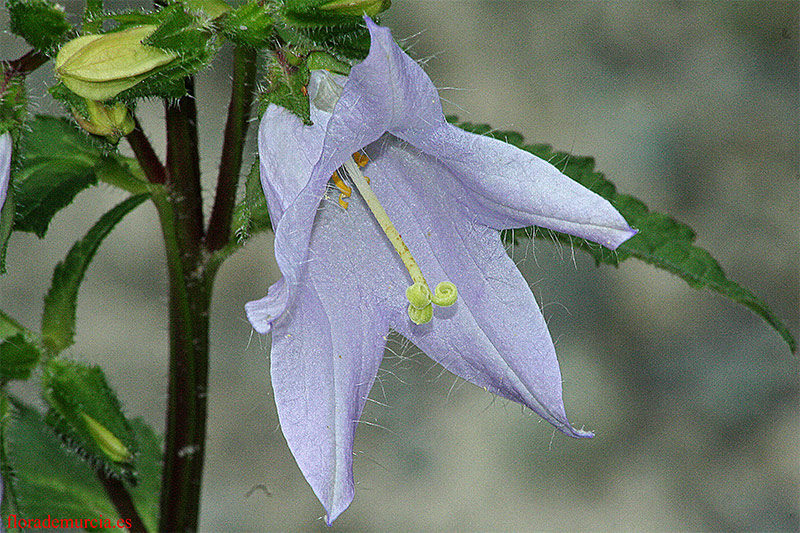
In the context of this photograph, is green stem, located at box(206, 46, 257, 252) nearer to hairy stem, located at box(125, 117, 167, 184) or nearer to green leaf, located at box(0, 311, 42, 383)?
hairy stem, located at box(125, 117, 167, 184)

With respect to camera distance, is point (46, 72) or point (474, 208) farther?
point (46, 72)

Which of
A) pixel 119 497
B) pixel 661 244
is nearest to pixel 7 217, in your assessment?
pixel 119 497

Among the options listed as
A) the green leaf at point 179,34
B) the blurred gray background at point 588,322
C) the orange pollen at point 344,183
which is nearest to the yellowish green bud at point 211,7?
the green leaf at point 179,34

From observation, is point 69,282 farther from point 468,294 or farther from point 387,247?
point 468,294

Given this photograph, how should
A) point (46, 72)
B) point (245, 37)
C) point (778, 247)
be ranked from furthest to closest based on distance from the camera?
1. point (778, 247)
2. point (46, 72)
3. point (245, 37)

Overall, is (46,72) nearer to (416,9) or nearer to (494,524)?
(416,9)

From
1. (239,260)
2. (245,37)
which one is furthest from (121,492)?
(239,260)
